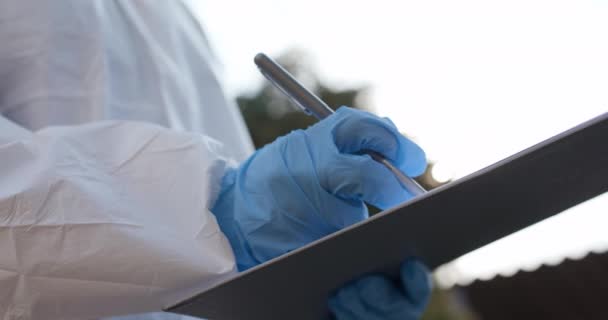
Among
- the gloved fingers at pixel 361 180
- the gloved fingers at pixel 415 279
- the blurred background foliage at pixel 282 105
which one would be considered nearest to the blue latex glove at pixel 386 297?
the gloved fingers at pixel 415 279

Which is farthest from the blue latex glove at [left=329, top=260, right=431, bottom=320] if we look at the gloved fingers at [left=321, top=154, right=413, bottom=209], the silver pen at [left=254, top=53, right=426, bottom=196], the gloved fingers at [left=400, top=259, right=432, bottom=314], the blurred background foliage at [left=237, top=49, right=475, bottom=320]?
the blurred background foliage at [left=237, top=49, right=475, bottom=320]

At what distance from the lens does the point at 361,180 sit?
797 mm

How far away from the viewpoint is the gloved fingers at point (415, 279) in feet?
2.34

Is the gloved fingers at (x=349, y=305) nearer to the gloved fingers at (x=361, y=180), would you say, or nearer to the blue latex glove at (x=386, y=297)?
the blue latex glove at (x=386, y=297)

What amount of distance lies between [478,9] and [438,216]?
3.15m

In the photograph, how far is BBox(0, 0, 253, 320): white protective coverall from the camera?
73 cm

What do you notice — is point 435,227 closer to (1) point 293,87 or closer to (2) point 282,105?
(1) point 293,87

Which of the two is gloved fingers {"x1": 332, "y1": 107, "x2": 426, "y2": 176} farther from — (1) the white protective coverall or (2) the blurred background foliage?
(2) the blurred background foliage

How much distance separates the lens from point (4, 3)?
1050mm

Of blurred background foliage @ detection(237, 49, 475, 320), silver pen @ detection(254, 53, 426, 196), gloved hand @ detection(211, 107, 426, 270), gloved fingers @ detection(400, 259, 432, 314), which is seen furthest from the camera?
blurred background foliage @ detection(237, 49, 475, 320)

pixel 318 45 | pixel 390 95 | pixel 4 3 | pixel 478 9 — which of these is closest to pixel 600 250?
pixel 478 9

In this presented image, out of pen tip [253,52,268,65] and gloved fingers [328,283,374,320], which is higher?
pen tip [253,52,268,65]

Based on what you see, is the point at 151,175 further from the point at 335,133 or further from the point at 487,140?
the point at 487,140

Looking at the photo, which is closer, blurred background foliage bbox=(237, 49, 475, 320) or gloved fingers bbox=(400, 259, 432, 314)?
gloved fingers bbox=(400, 259, 432, 314)
